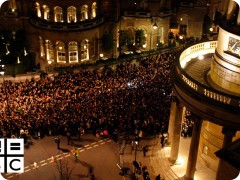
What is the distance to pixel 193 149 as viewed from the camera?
32594 mm

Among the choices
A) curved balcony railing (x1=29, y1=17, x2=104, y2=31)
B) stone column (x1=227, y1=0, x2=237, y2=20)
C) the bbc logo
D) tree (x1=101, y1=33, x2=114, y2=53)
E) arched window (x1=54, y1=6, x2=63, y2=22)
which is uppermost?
stone column (x1=227, y1=0, x2=237, y2=20)

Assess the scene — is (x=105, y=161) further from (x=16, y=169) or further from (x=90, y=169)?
(x=16, y=169)

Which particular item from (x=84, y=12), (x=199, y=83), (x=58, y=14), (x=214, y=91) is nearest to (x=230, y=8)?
(x=199, y=83)

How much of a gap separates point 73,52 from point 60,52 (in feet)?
6.56

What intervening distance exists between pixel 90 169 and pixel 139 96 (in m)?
13.2

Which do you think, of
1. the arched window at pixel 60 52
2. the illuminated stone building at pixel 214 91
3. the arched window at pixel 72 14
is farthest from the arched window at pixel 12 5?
the illuminated stone building at pixel 214 91

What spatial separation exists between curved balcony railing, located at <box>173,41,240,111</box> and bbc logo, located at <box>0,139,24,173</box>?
49.0ft

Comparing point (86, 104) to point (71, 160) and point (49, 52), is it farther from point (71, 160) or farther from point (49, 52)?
point (49, 52)

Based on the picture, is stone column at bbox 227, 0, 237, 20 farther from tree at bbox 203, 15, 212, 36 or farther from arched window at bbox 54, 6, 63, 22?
tree at bbox 203, 15, 212, 36

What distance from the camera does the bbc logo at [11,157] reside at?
3325 centimetres

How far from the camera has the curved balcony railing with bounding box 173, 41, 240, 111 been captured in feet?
92.6

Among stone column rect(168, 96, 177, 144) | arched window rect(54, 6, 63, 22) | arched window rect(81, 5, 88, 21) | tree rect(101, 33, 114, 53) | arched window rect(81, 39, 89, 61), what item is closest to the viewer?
stone column rect(168, 96, 177, 144)

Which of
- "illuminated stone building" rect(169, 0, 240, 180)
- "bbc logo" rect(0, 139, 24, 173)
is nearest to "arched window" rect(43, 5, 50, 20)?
"bbc logo" rect(0, 139, 24, 173)

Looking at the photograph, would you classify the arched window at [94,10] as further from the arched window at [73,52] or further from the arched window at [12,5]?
the arched window at [12,5]
